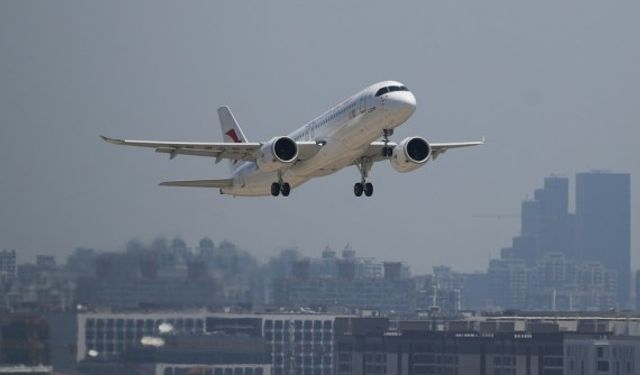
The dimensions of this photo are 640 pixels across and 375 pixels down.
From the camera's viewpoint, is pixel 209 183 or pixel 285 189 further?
pixel 209 183

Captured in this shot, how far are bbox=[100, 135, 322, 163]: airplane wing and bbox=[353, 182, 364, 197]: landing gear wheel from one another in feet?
7.99

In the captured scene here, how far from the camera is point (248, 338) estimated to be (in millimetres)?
87438

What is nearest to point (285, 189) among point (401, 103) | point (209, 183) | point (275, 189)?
point (275, 189)

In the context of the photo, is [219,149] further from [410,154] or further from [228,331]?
A: [228,331]

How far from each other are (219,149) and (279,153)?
113 inches

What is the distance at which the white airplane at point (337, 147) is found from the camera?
6600 centimetres

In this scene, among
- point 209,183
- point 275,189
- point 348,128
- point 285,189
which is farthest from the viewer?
point 209,183

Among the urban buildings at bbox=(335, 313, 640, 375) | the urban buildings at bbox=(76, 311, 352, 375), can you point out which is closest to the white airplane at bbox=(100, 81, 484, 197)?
the urban buildings at bbox=(76, 311, 352, 375)

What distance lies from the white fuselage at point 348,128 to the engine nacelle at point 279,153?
799mm

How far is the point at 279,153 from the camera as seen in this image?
2709 inches

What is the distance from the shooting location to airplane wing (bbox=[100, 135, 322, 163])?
69.0 metres

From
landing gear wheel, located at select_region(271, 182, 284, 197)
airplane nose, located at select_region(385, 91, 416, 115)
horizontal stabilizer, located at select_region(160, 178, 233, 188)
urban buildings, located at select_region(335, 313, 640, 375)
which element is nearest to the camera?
airplane nose, located at select_region(385, 91, 416, 115)

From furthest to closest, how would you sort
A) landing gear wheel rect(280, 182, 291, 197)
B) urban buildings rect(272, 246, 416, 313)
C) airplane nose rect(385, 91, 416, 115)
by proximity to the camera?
1. urban buildings rect(272, 246, 416, 313)
2. landing gear wheel rect(280, 182, 291, 197)
3. airplane nose rect(385, 91, 416, 115)

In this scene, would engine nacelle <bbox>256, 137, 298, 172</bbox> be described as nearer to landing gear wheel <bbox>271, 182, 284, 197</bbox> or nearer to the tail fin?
landing gear wheel <bbox>271, 182, 284, 197</bbox>
